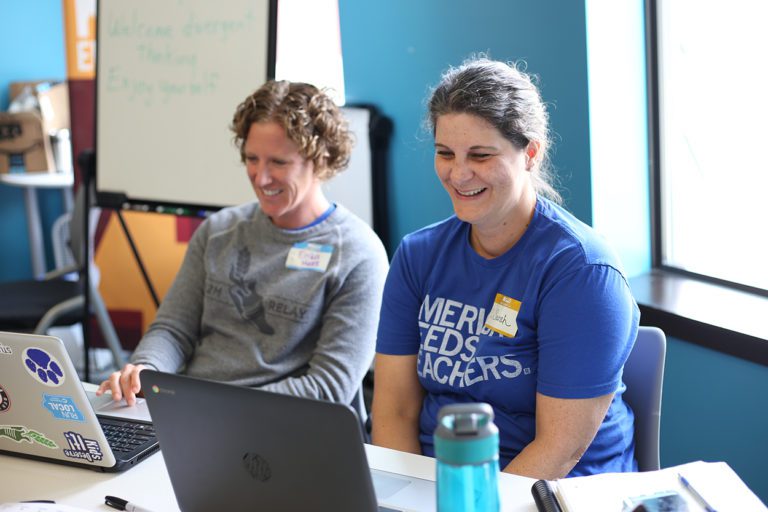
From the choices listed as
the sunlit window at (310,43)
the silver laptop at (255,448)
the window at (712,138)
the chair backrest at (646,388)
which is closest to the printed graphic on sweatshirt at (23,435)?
the silver laptop at (255,448)

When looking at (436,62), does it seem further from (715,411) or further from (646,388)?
(646,388)

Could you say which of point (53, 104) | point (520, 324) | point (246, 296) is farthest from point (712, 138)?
point (53, 104)

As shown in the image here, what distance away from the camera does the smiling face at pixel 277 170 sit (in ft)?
6.77

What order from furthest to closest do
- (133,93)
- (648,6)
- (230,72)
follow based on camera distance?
(133,93)
(230,72)
(648,6)

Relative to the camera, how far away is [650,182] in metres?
2.41

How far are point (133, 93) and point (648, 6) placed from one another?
164 centimetres

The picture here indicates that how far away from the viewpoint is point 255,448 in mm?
1098

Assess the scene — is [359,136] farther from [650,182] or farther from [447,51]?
[650,182]

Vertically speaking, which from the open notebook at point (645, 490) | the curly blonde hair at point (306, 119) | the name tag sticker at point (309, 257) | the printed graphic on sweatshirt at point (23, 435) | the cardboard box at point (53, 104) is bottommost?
the open notebook at point (645, 490)

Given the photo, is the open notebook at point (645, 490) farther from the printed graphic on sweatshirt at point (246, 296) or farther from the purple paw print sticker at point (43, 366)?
the printed graphic on sweatshirt at point (246, 296)

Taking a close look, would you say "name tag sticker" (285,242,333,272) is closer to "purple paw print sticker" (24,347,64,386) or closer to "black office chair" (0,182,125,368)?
"purple paw print sticker" (24,347,64,386)

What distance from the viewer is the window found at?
2164 millimetres

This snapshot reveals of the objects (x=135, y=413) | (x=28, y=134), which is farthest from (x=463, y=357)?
(x=28, y=134)

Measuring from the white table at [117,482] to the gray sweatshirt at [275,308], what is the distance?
0.51 m
